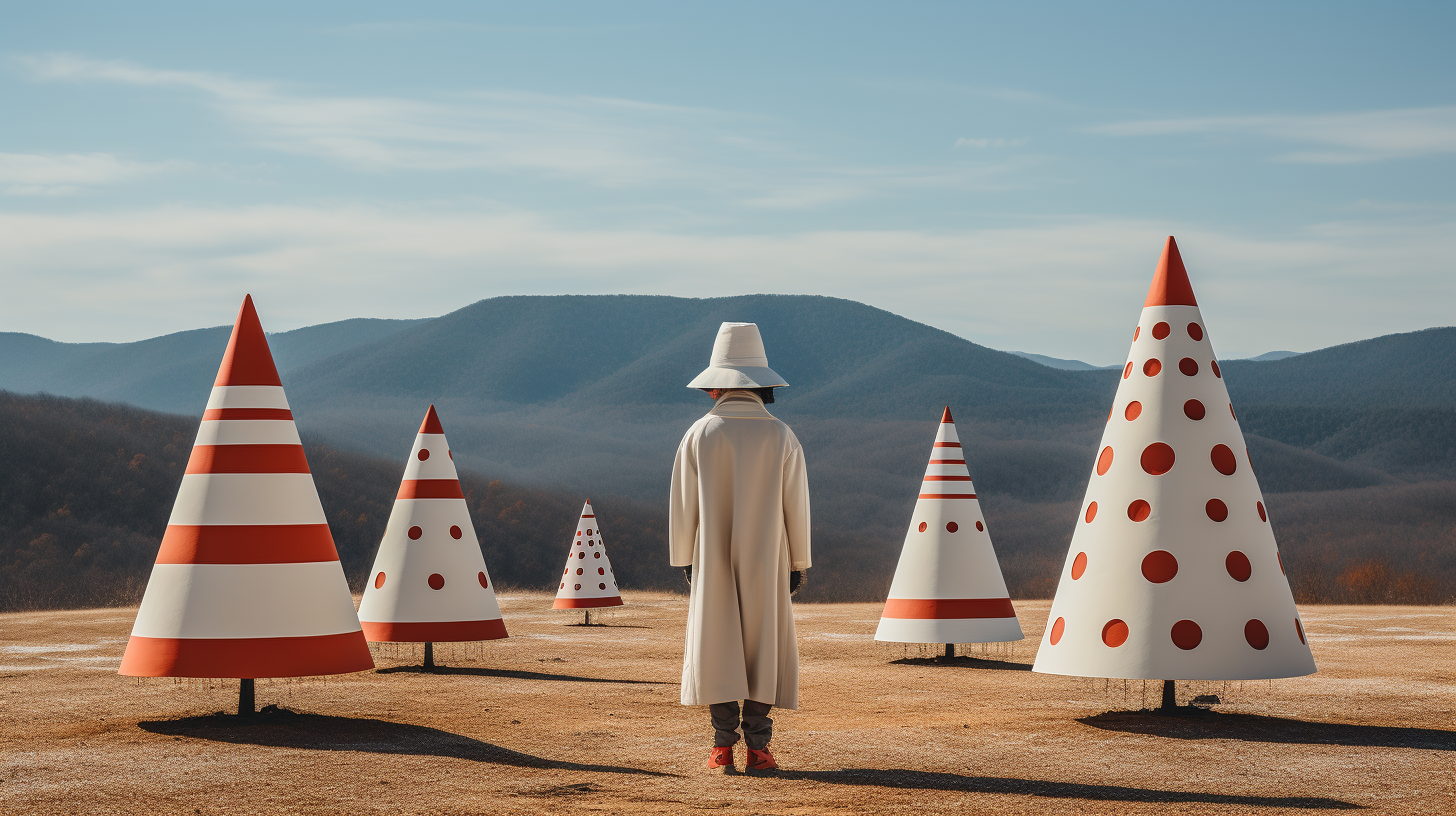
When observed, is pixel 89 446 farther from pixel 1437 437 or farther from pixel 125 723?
pixel 1437 437

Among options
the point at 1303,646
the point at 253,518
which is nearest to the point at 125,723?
the point at 253,518

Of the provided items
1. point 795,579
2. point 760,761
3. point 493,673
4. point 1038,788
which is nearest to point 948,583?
point 493,673

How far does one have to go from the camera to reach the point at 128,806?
695 cm

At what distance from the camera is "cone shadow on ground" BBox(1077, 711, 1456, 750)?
887cm

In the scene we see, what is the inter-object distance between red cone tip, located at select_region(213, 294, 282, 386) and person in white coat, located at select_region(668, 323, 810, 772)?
3999 millimetres

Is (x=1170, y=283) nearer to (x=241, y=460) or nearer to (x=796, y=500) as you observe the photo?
(x=796, y=500)

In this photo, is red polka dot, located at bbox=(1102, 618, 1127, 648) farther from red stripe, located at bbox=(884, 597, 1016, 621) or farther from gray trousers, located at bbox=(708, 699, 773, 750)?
red stripe, located at bbox=(884, 597, 1016, 621)

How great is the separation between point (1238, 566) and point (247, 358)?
25.8 ft

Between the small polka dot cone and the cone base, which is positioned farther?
the small polka dot cone

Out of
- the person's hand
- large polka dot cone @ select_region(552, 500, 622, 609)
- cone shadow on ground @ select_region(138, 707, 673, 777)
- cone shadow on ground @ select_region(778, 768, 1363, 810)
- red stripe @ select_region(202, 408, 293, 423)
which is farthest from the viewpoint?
large polka dot cone @ select_region(552, 500, 622, 609)

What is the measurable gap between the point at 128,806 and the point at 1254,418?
438 ft

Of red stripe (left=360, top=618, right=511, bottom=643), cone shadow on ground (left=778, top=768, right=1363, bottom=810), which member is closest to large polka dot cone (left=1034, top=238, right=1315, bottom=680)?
cone shadow on ground (left=778, top=768, right=1363, bottom=810)

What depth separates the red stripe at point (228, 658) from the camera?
9.45 metres

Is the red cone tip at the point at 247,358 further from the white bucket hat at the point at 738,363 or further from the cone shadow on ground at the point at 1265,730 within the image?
the cone shadow on ground at the point at 1265,730
